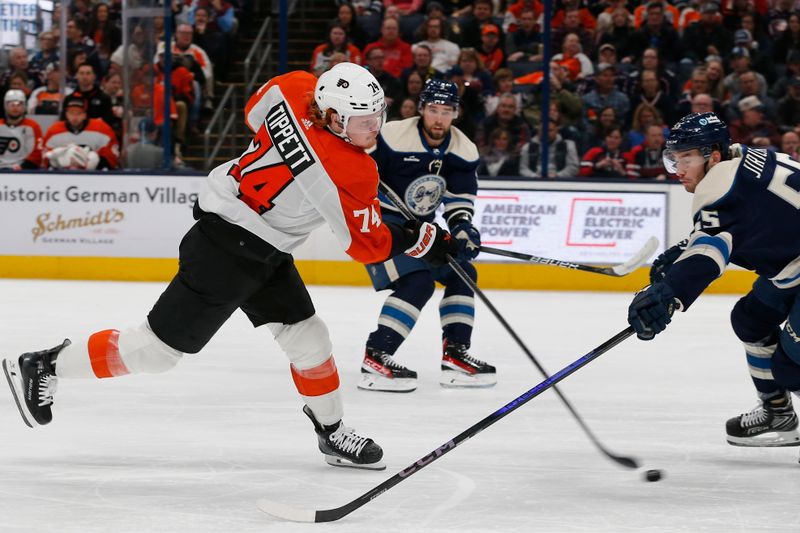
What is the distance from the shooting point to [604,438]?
353 cm

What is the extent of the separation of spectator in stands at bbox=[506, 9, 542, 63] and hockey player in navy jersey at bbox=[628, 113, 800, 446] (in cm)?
476

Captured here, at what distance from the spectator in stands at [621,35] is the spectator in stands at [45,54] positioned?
12.4 feet

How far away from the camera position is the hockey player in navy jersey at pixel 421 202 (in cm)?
431

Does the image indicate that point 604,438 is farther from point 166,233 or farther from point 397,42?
point 397,42

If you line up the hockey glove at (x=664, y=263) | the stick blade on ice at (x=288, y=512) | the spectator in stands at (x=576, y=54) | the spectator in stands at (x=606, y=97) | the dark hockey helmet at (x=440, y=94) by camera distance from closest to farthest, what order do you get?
the stick blade on ice at (x=288, y=512), the hockey glove at (x=664, y=263), the dark hockey helmet at (x=440, y=94), the spectator in stands at (x=606, y=97), the spectator in stands at (x=576, y=54)

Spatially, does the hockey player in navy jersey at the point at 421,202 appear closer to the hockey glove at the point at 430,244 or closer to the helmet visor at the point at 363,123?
the hockey glove at the point at 430,244

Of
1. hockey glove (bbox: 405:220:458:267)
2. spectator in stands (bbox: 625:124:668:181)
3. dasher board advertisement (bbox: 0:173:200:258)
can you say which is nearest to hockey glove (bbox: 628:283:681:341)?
hockey glove (bbox: 405:220:458:267)

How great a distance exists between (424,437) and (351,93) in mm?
1146

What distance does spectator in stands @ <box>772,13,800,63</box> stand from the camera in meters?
7.96

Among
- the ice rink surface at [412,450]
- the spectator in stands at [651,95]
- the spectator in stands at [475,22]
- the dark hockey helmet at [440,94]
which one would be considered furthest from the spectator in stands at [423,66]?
the dark hockey helmet at [440,94]

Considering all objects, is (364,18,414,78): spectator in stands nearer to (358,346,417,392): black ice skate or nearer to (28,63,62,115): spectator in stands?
(28,63,62,115): spectator in stands

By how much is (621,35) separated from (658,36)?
255mm

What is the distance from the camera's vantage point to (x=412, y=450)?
3342 millimetres

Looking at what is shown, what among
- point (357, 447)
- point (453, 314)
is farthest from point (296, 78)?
point (453, 314)
